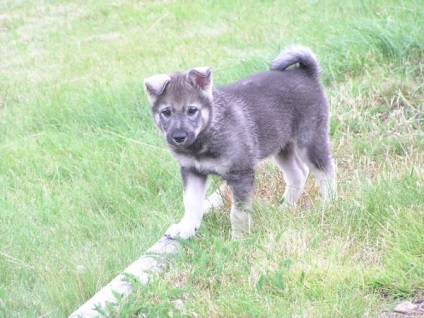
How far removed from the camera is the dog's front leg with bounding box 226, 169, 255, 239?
15.1 ft

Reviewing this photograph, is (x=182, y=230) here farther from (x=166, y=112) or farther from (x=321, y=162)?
(x=321, y=162)

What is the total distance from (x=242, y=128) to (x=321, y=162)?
0.72 metres

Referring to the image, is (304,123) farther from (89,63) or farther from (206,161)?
(89,63)

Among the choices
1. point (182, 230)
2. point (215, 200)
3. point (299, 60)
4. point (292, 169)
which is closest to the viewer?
point (182, 230)

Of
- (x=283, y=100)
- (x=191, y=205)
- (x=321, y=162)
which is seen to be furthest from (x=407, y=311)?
(x=283, y=100)

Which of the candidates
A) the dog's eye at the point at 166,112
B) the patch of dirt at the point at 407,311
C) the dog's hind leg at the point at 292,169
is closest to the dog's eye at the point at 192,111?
the dog's eye at the point at 166,112

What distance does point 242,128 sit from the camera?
16.2 feet

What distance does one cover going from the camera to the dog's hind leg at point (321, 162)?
520 centimetres

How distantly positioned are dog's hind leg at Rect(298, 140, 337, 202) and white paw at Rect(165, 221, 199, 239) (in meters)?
1.03

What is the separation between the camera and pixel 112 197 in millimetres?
5520

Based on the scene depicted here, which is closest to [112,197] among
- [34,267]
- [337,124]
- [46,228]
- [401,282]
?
[46,228]

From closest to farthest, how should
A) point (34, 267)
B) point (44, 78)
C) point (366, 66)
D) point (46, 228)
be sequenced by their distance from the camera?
point (34, 267) → point (46, 228) → point (366, 66) → point (44, 78)

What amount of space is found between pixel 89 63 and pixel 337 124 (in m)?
4.24

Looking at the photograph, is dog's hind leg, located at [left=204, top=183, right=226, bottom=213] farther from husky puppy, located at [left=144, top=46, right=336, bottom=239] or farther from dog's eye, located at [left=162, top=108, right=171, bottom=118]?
dog's eye, located at [left=162, top=108, right=171, bottom=118]
